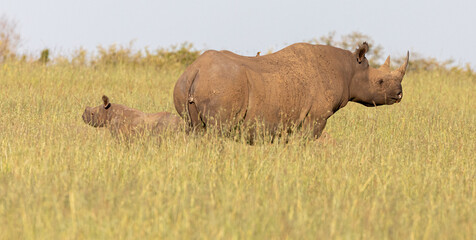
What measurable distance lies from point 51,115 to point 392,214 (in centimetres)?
745

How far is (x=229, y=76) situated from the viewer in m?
7.36

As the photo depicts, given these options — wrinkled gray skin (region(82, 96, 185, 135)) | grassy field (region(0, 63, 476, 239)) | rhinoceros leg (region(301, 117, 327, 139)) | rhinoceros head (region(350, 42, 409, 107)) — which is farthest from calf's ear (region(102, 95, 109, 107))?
rhinoceros head (region(350, 42, 409, 107))

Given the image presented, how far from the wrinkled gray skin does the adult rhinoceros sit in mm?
1631

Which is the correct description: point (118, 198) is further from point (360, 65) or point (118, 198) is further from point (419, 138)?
point (419, 138)

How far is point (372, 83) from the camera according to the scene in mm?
9367

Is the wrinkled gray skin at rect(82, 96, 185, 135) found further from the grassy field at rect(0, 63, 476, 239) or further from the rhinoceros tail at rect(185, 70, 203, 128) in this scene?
the rhinoceros tail at rect(185, 70, 203, 128)

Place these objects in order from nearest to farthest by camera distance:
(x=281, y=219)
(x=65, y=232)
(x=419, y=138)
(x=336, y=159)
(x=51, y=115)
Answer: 1. (x=65, y=232)
2. (x=281, y=219)
3. (x=336, y=159)
4. (x=419, y=138)
5. (x=51, y=115)

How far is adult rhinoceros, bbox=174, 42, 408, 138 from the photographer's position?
737 centimetres

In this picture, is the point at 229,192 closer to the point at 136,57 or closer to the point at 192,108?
the point at 192,108

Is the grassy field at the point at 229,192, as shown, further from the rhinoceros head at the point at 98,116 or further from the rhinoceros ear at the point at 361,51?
the rhinoceros ear at the point at 361,51

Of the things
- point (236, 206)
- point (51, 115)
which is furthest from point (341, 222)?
point (51, 115)

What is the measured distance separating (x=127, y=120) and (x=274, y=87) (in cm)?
296

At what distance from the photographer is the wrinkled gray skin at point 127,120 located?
9484mm

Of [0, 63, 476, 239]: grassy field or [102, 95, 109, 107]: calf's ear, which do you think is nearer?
[0, 63, 476, 239]: grassy field
